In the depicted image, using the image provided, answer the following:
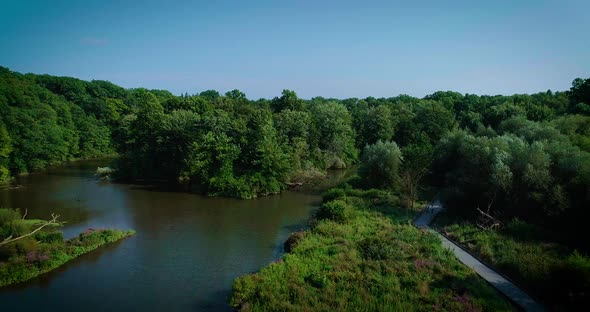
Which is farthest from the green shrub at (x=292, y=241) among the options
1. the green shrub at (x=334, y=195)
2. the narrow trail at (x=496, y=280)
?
the green shrub at (x=334, y=195)

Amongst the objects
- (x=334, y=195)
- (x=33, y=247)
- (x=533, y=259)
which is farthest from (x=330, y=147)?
(x=33, y=247)

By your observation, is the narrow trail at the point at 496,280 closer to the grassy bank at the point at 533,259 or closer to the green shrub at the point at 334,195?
the grassy bank at the point at 533,259

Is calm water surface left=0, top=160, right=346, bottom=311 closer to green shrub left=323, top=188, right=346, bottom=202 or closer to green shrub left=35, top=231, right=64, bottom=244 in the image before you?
green shrub left=323, top=188, right=346, bottom=202

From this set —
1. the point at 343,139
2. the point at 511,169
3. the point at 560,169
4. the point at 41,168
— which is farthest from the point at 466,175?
the point at 41,168

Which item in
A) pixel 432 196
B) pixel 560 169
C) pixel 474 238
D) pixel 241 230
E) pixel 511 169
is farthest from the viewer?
pixel 432 196

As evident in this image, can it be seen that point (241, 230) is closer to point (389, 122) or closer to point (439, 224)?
point (439, 224)

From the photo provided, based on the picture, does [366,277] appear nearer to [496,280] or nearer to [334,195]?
[496,280]
